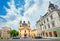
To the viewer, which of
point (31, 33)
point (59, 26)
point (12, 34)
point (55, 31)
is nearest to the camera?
point (59, 26)

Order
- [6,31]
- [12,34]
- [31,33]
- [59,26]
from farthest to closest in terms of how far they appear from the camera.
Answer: [6,31]
[31,33]
[12,34]
[59,26]

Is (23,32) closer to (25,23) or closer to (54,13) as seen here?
(25,23)

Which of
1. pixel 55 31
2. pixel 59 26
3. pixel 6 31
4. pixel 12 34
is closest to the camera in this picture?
pixel 59 26

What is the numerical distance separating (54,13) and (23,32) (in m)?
43.4

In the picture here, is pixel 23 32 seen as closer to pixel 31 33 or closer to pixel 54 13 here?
pixel 31 33

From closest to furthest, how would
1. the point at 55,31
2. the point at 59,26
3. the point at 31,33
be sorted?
the point at 59,26 → the point at 55,31 → the point at 31,33

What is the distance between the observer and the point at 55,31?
24.7 meters

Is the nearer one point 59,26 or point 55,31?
point 59,26

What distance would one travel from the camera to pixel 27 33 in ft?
220

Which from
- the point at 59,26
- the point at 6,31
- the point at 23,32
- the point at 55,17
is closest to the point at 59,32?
the point at 59,26

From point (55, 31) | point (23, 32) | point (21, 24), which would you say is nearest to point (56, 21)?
point (55, 31)

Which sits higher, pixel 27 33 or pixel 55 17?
pixel 55 17

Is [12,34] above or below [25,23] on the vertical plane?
below

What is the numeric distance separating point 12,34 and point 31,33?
46.9 ft
